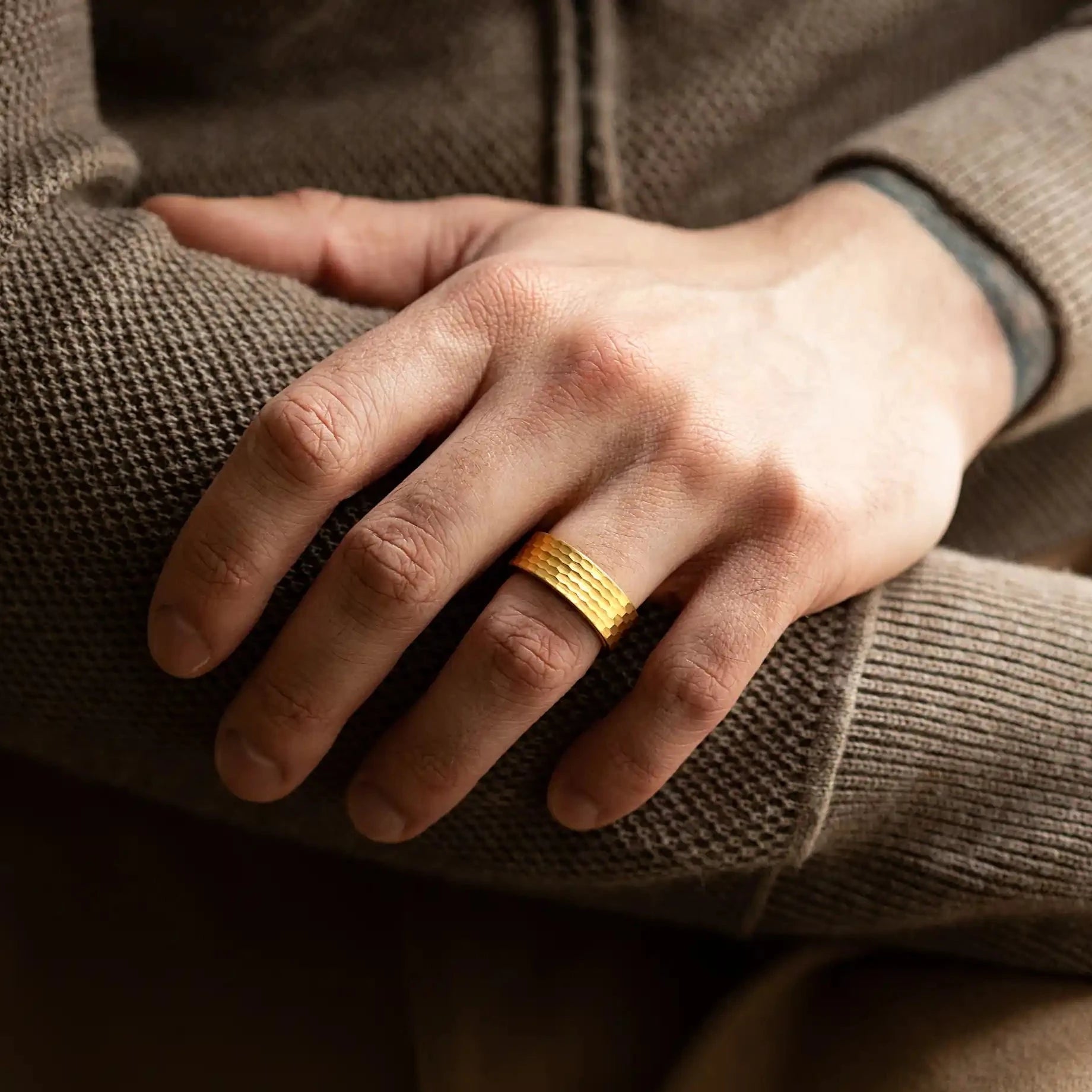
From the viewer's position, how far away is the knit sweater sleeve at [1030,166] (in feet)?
2.10

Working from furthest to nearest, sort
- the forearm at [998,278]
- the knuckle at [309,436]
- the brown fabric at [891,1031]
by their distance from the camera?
the forearm at [998,278], the brown fabric at [891,1031], the knuckle at [309,436]

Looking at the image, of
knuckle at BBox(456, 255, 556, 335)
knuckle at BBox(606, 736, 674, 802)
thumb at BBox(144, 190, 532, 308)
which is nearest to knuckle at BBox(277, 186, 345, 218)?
thumb at BBox(144, 190, 532, 308)

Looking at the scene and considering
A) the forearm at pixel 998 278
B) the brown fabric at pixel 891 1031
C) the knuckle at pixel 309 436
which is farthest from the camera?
the forearm at pixel 998 278

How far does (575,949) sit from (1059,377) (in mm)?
448

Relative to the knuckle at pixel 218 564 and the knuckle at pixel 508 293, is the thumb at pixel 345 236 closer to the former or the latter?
the knuckle at pixel 508 293

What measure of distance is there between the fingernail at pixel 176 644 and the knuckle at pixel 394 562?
2.8 inches

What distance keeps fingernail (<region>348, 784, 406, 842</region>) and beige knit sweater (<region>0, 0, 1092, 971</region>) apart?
0.02 meters

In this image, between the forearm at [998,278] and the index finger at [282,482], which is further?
the forearm at [998,278]

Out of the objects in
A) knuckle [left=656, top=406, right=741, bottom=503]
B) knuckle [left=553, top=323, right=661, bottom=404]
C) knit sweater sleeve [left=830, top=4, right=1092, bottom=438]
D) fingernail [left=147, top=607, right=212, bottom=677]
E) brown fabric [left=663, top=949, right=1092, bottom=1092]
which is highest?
knit sweater sleeve [left=830, top=4, right=1092, bottom=438]

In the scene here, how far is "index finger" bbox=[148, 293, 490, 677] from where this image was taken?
445mm

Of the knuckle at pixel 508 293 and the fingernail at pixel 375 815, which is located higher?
the knuckle at pixel 508 293

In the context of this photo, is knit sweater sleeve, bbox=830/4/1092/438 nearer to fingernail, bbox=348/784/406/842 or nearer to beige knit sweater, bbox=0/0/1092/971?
beige knit sweater, bbox=0/0/1092/971

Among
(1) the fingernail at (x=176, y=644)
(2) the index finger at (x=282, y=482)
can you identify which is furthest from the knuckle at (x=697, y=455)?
(1) the fingernail at (x=176, y=644)

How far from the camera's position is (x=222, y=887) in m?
0.63
